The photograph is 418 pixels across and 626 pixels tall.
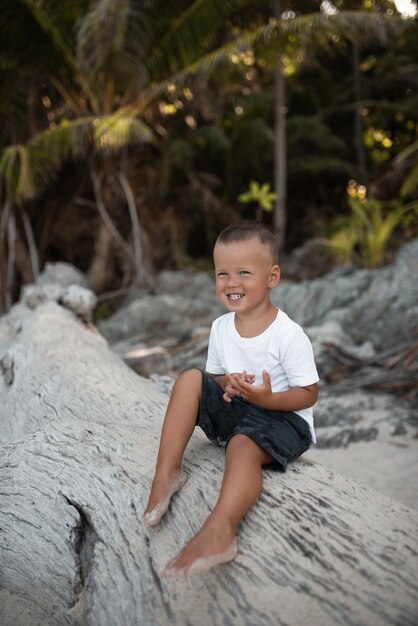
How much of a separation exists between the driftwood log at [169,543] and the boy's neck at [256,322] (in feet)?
1.51

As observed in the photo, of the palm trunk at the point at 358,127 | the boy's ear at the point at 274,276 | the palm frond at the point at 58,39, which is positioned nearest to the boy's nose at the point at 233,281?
the boy's ear at the point at 274,276

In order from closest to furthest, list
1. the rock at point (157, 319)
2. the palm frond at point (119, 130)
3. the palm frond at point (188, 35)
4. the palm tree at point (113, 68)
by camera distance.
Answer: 1. the palm frond at point (119, 130)
2. the palm tree at point (113, 68)
3. the rock at point (157, 319)
4. the palm frond at point (188, 35)

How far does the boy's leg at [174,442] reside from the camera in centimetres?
167

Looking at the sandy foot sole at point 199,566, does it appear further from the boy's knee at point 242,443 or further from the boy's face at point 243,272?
the boy's face at point 243,272

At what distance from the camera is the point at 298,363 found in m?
1.92

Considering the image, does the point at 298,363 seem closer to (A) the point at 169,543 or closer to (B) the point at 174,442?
(B) the point at 174,442

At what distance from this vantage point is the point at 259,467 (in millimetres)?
1696

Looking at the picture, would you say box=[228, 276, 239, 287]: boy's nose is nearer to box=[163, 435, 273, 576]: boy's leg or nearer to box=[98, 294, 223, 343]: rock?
box=[163, 435, 273, 576]: boy's leg

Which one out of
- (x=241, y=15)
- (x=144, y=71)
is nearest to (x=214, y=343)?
(x=144, y=71)

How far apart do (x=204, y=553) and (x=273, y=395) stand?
0.56m

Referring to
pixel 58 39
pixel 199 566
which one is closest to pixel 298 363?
pixel 199 566

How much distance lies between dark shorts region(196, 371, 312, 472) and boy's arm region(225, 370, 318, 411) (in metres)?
0.07

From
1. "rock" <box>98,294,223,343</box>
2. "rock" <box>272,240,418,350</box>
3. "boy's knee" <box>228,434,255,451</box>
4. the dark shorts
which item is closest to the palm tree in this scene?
"rock" <box>98,294,223,343</box>

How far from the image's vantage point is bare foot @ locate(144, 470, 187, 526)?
5.38 feet
